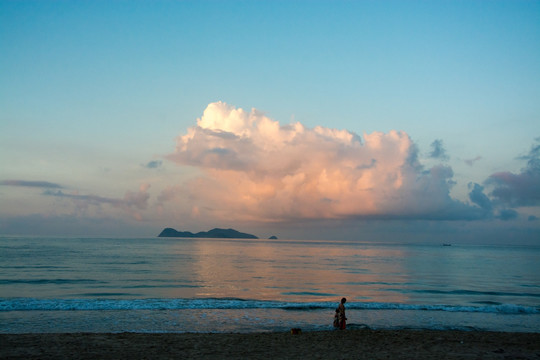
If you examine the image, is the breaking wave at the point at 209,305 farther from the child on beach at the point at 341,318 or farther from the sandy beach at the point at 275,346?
the sandy beach at the point at 275,346

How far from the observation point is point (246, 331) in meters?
21.4

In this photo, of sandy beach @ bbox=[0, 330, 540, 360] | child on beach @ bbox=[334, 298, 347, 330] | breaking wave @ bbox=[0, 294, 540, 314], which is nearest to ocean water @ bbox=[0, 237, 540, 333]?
breaking wave @ bbox=[0, 294, 540, 314]

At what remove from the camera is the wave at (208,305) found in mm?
27197

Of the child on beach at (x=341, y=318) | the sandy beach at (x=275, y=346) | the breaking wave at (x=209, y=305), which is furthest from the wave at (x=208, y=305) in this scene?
the sandy beach at (x=275, y=346)

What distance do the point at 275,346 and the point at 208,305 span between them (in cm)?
1295

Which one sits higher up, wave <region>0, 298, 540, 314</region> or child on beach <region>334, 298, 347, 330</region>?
child on beach <region>334, 298, 347, 330</region>

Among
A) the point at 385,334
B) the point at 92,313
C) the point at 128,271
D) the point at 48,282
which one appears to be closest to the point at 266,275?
the point at 128,271

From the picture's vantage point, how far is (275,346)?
17.1 metres

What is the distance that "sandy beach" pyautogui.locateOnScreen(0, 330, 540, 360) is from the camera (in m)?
15.5

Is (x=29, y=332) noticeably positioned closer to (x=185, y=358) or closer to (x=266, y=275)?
(x=185, y=358)

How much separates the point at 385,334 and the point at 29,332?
17719 millimetres

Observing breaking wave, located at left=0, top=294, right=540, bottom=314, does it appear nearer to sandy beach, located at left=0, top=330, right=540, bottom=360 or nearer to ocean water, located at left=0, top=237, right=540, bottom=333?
ocean water, located at left=0, top=237, right=540, bottom=333

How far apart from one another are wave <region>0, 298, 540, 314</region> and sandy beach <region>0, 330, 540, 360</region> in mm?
9178

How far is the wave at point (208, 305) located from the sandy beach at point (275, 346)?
9178 mm
